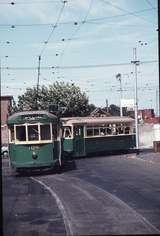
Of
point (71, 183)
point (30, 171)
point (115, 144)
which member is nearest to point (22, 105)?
point (115, 144)

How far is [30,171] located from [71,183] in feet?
25.9

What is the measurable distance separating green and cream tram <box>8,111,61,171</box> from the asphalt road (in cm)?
169

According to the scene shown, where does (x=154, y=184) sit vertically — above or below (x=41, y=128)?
below

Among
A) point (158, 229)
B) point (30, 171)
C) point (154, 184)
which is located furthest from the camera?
point (30, 171)

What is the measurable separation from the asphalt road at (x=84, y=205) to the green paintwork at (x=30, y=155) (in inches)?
62.5

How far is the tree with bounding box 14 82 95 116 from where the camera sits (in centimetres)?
6819

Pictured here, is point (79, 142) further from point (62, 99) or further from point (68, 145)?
point (62, 99)

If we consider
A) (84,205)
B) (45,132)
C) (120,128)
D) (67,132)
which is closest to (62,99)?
(120,128)

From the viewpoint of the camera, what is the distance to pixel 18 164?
25906 mm

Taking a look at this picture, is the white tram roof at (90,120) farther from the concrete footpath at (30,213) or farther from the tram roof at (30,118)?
the concrete footpath at (30,213)

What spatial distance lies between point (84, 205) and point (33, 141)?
38.0ft

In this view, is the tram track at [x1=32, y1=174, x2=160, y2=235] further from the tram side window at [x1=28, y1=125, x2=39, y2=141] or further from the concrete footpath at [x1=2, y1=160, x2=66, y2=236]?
the tram side window at [x1=28, y1=125, x2=39, y2=141]

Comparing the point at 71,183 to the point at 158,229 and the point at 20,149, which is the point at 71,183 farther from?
the point at 158,229

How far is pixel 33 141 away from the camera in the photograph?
25969mm
